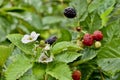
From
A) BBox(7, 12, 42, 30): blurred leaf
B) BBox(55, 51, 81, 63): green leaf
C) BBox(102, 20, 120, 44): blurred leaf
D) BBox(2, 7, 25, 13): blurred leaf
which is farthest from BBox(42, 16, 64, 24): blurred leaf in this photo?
BBox(55, 51, 81, 63): green leaf

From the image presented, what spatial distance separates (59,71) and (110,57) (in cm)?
22

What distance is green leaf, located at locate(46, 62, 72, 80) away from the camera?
4.11 feet

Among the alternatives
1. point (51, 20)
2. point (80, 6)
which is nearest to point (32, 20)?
point (51, 20)

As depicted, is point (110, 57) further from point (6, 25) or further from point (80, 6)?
point (6, 25)

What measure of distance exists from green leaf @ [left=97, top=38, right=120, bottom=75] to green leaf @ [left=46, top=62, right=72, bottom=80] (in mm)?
149

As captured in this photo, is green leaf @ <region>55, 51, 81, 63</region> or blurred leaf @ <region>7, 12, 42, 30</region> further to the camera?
blurred leaf @ <region>7, 12, 42, 30</region>

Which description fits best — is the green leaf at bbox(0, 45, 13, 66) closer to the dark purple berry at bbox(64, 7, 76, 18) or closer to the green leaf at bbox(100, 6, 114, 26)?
the dark purple berry at bbox(64, 7, 76, 18)

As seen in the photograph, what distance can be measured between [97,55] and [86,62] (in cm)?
5

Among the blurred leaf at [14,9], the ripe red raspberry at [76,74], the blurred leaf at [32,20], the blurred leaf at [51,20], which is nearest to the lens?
the ripe red raspberry at [76,74]

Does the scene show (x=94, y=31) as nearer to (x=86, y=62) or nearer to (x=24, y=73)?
(x=86, y=62)

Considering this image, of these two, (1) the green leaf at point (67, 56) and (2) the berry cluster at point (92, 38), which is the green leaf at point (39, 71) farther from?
(2) the berry cluster at point (92, 38)

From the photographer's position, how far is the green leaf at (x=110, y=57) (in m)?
1.35

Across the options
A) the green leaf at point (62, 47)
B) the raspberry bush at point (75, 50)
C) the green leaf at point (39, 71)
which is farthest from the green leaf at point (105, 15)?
the green leaf at point (39, 71)

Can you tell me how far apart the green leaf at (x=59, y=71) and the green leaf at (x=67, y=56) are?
22 millimetres
